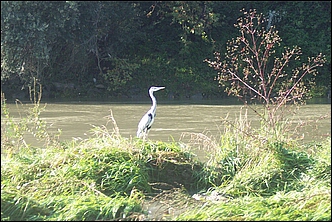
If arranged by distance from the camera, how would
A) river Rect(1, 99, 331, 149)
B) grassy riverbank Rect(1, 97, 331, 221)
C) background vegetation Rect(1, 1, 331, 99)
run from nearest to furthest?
grassy riverbank Rect(1, 97, 331, 221) → river Rect(1, 99, 331, 149) → background vegetation Rect(1, 1, 331, 99)

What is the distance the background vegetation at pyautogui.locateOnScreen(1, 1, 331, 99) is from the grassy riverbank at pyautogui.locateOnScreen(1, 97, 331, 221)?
535 inches

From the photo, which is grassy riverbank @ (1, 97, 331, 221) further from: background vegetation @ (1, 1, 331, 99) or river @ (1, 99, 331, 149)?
background vegetation @ (1, 1, 331, 99)

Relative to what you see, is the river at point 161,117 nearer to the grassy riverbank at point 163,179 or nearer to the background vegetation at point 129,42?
the background vegetation at point 129,42

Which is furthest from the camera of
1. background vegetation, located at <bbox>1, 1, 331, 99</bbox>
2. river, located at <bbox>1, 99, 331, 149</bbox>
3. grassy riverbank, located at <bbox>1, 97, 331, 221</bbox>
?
background vegetation, located at <bbox>1, 1, 331, 99</bbox>

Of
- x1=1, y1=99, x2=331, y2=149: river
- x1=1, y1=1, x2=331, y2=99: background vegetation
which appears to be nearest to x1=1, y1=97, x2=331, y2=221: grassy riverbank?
x1=1, y1=99, x2=331, y2=149: river

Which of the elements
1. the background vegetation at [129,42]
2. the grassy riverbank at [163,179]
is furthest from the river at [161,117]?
the grassy riverbank at [163,179]

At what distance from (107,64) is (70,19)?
172 inches

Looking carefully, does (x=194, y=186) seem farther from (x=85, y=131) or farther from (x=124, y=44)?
(x=124, y=44)

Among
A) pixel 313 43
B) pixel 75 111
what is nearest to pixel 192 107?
pixel 75 111

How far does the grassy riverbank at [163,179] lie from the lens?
539cm

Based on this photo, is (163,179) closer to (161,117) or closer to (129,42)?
(161,117)

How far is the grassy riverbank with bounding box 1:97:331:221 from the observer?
Answer: 5.39 meters

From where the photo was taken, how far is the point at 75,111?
1778 cm

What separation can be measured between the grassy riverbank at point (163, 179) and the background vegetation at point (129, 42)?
44.6 feet
